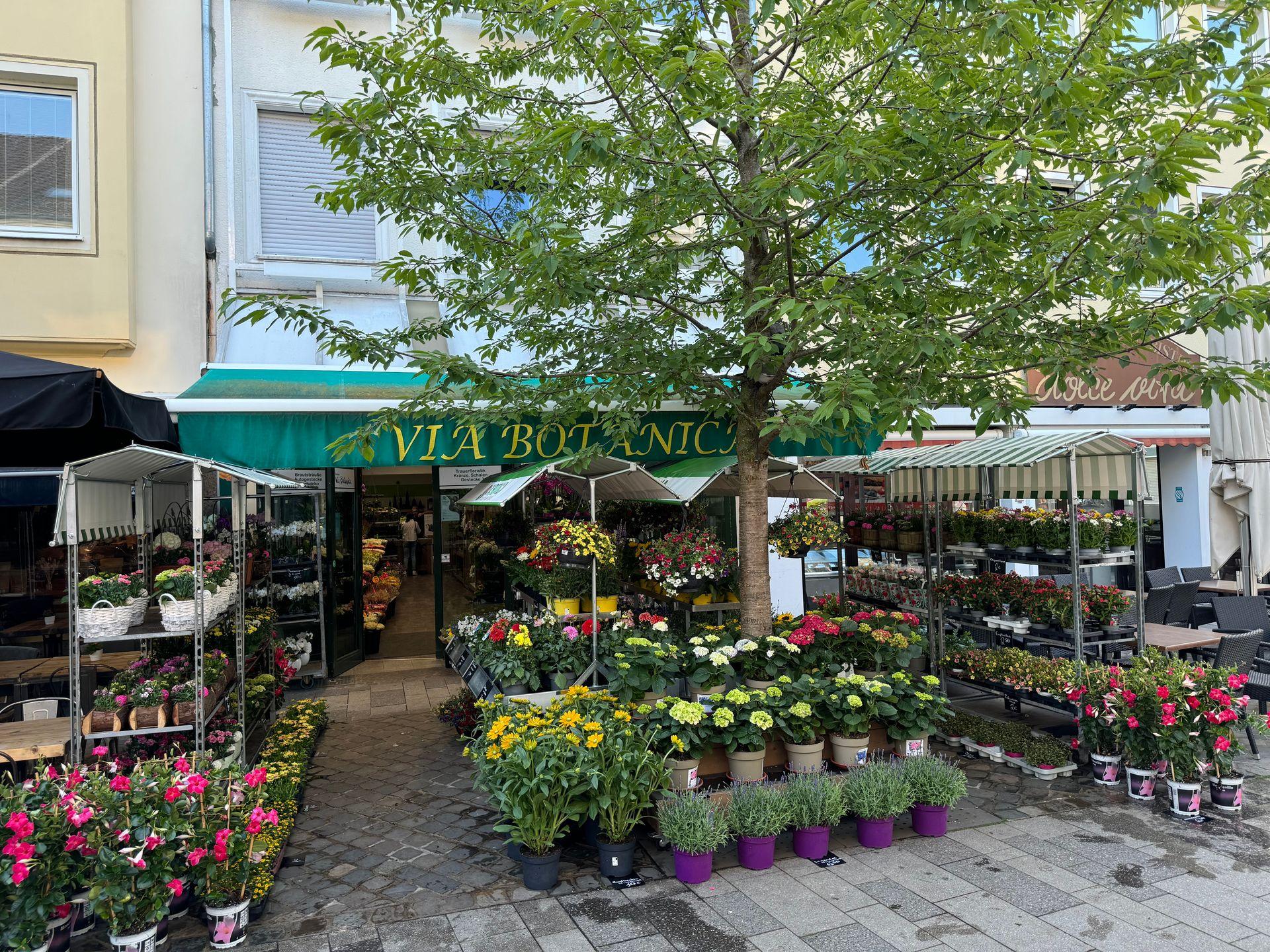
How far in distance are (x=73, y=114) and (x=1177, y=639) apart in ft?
39.9

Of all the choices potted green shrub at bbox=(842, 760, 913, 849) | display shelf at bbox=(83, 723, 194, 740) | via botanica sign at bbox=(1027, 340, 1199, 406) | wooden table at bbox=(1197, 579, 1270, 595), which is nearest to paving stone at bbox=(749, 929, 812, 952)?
potted green shrub at bbox=(842, 760, 913, 849)

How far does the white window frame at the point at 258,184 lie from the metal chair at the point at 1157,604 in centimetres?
977

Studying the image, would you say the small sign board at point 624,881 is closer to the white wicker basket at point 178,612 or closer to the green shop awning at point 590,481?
the green shop awning at point 590,481

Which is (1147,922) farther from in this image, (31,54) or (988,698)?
(31,54)

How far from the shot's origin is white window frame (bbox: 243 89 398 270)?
894cm

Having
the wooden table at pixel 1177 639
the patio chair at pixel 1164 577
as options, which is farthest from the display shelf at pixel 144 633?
the patio chair at pixel 1164 577

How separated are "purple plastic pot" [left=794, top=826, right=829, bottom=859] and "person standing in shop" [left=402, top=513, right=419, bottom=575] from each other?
28.7ft

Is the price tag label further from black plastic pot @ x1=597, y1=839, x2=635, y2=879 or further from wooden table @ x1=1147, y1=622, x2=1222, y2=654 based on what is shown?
wooden table @ x1=1147, y1=622, x2=1222, y2=654

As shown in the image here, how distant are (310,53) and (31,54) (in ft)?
8.95

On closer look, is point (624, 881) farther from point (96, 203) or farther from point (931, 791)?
point (96, 203)

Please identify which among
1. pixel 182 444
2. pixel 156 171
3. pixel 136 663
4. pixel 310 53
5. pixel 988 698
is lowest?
pixel 988 698

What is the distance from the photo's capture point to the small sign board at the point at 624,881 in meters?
4.59

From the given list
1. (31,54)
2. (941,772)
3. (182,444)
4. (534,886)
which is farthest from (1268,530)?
(31,54)

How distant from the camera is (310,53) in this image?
928 cm
